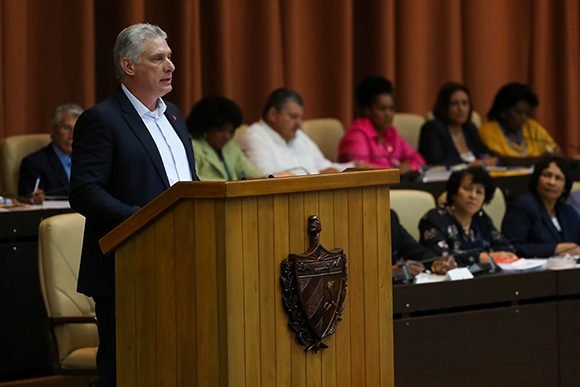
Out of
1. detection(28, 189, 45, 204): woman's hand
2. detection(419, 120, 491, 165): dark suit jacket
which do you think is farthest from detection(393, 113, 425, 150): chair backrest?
detection(28, 189, 45, 204): woman's hand

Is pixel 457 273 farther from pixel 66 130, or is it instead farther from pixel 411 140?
pixel 411 140

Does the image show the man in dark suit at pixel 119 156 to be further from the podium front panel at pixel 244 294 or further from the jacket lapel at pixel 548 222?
the jacket lapel at pixel 548 222

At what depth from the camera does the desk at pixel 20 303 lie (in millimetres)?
5059

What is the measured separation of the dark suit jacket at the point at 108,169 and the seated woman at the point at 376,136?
3860 mm

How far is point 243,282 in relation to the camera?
311 cm

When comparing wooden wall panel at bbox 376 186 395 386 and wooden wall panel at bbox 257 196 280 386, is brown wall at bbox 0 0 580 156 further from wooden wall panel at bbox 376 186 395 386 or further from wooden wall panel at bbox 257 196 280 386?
wooden wall panel at bbox 257 196 280 386

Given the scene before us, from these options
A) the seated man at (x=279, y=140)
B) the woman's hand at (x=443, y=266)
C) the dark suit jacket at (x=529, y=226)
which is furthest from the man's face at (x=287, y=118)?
the woman's hand at (x=443, y=266)

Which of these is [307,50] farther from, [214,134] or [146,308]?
[146,308]

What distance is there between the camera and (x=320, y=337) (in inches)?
127

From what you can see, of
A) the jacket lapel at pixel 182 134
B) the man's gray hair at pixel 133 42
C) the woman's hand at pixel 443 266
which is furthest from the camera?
the woman's hand at pixel 443 266

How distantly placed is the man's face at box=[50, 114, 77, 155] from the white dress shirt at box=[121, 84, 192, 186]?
256 centimetres

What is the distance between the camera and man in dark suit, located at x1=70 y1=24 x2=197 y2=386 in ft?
11.4

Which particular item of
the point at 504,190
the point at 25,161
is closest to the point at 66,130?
the point at 25,161

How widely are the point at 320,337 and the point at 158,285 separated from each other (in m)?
0.41
